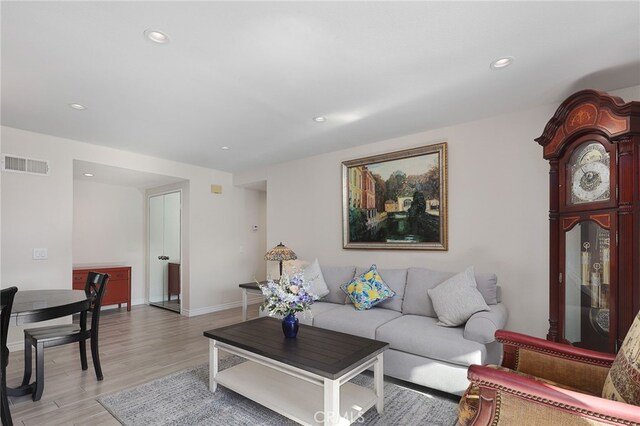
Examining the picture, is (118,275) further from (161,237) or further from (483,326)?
(483,326)

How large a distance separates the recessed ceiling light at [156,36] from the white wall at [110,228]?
184 inches

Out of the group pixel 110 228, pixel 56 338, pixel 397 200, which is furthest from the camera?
pixel 110 228

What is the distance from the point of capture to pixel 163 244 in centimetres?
630

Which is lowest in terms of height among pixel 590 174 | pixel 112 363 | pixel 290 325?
pixel 112 363

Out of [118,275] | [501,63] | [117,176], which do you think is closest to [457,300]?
[501,63]

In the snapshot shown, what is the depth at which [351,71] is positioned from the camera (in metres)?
2.34

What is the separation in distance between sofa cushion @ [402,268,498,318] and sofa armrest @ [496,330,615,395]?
1.08 metres

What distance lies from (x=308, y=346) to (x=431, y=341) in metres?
0.99

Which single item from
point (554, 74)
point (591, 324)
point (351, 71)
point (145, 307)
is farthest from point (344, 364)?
point (145, 307)

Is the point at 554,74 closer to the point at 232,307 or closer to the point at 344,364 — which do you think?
the point at 344,364

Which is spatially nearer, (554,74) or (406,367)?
(554,74)

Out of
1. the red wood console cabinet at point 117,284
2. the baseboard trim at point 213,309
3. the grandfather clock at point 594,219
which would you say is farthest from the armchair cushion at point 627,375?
the red wood console cabinet at point 117,284

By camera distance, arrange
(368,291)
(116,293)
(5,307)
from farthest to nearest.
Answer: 1. (116,293)
2. (368,291)
3. (5,307)

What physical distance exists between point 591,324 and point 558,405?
1.44 metres
